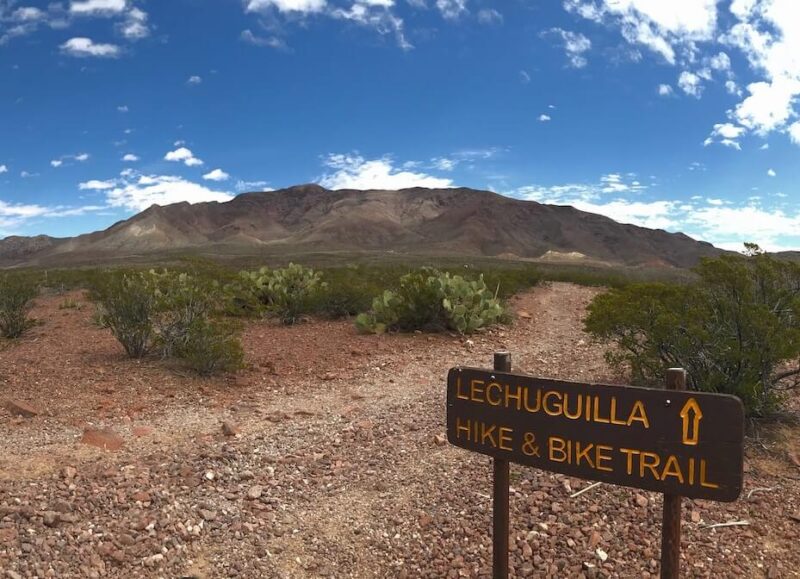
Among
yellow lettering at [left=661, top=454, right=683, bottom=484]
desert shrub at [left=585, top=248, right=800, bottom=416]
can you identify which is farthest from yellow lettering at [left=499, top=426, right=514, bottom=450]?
desert shrub at [left=585, top=248, right=800, bottom=416]

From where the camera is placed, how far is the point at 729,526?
14.2ft

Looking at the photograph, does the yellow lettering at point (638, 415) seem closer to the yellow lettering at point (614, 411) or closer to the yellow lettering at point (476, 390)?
the yellow lettering at point (614, 411)

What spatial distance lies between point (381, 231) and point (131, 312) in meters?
140

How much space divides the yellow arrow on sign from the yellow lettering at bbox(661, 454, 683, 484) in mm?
104

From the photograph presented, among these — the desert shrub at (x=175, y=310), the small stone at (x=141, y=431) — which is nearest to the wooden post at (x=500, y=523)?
the small stone at (x=141, y=431)

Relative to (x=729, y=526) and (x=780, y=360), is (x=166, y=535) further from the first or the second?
(x=780, y=360)

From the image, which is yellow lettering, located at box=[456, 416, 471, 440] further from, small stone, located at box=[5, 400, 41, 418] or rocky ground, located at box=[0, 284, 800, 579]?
small stone, located at box=[5, 400, 41, 418]

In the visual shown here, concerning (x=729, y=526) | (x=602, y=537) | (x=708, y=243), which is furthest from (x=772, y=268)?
(x=708, y=243)

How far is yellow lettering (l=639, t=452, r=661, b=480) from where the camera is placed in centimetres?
282

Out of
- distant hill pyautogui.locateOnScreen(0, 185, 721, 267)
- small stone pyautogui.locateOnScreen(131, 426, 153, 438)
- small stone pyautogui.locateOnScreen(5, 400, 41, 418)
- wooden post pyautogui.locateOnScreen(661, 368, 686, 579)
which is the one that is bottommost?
small stone pyautogui.locateOnScreen(131, 426, 153, 438)

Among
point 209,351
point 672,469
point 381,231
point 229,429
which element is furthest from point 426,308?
point 381,231

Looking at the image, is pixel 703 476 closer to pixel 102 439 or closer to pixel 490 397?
pixel 490 397

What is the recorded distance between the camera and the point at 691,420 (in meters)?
2.74

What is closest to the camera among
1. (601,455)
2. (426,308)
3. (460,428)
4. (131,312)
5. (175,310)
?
(601,455)
